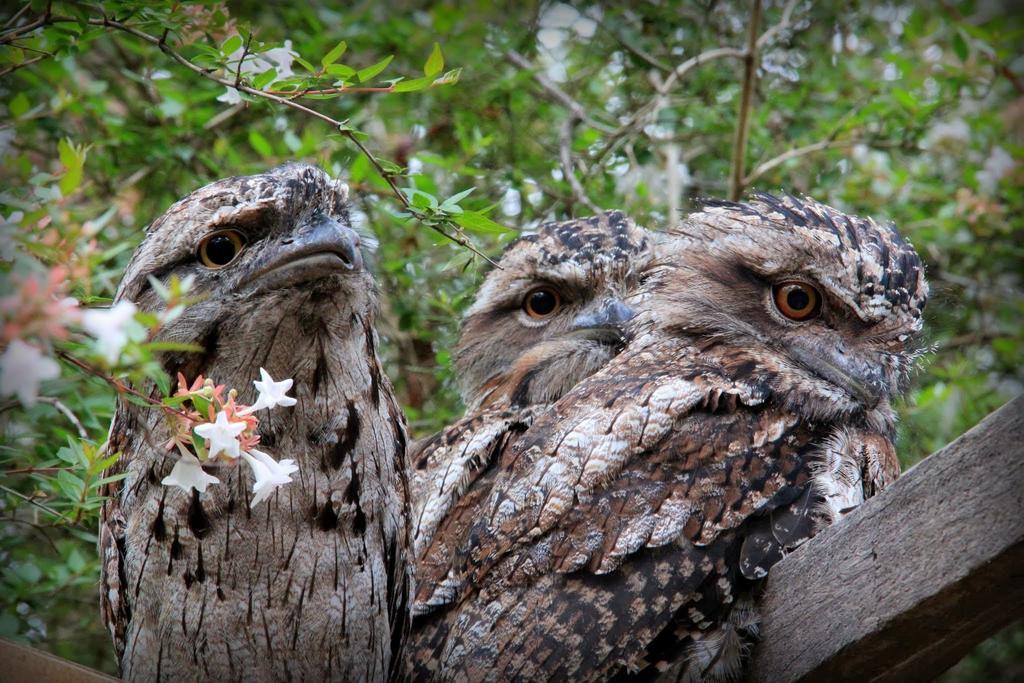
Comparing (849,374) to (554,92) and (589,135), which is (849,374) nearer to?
(589,135)

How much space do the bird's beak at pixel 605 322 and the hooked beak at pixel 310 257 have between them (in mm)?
1285

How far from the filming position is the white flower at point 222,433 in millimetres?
1458

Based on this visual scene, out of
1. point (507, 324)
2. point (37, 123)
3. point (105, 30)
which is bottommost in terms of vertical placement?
point (105, 30)

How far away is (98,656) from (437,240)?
2486 millimetres

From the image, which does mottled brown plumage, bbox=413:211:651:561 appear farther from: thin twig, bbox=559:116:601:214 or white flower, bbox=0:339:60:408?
white flower, bbox=0:339:60:408

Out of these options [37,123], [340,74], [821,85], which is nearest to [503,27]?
[821,85]

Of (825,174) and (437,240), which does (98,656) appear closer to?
(437,240)

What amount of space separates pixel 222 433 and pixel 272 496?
0.51 metres

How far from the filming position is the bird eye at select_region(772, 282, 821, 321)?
2514mm

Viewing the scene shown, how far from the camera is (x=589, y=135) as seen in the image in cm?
359

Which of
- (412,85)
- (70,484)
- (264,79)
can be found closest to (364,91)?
(412,85)

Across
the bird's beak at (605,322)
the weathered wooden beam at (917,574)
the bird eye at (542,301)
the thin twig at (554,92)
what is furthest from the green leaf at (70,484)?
the thin twig at (554,92)

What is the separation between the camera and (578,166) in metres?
3.68

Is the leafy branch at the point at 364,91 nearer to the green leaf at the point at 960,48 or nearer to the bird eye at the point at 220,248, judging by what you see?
the bird eye at the point at 220,248
